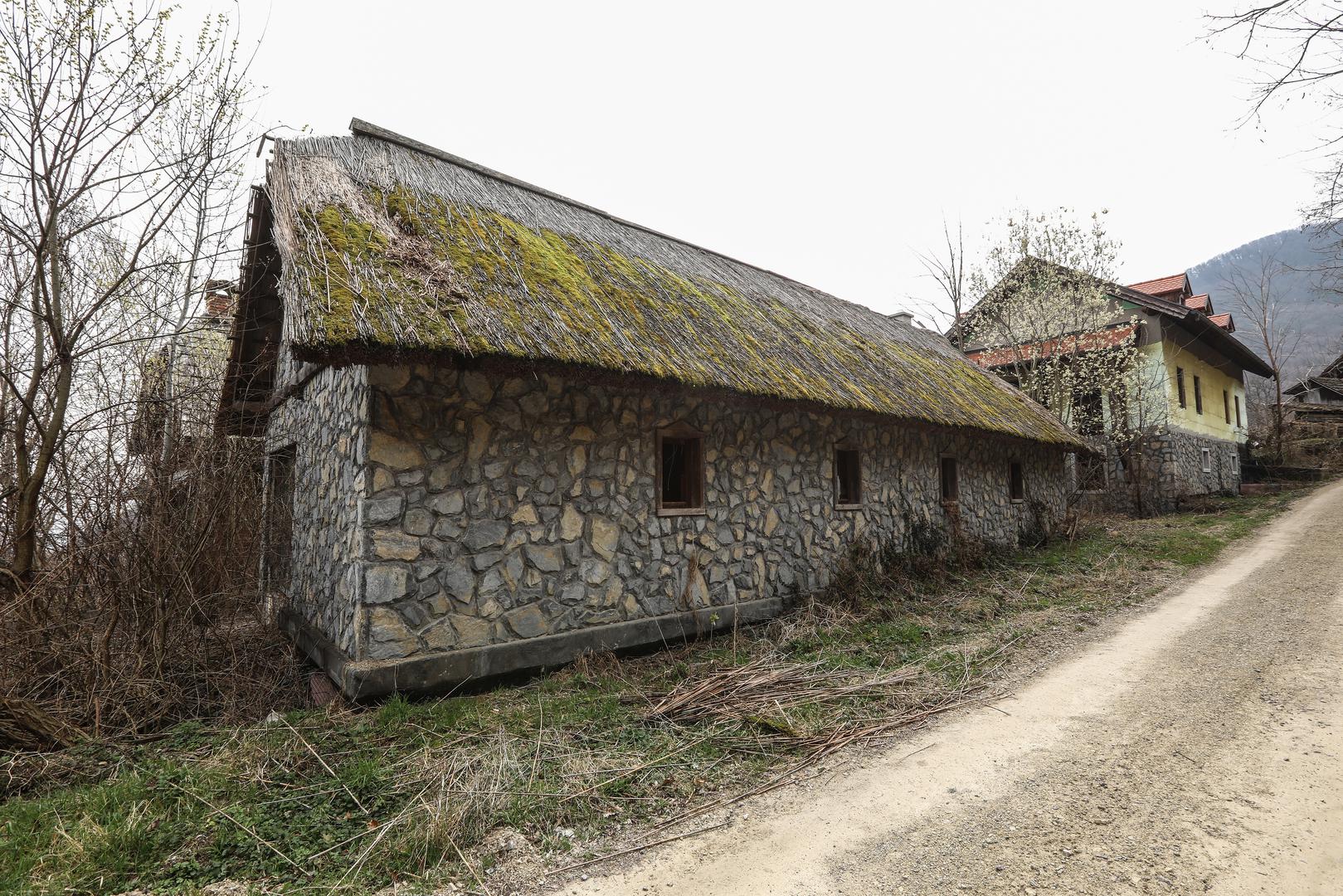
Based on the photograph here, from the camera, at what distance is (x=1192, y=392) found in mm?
19375

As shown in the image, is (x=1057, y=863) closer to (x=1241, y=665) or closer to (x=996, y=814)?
(x=996, y=814)

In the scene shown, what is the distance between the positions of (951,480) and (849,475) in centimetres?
278

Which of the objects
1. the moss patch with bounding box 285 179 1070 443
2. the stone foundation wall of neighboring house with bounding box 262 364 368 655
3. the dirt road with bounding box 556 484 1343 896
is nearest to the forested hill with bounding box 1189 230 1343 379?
the dirt road with bounding box 556 484 1343 896

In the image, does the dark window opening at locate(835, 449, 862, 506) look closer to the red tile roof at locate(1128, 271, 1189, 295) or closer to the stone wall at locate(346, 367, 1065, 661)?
the stone wall at locate(346, 367, 1065, 661)

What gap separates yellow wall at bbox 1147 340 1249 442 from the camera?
17.4 m

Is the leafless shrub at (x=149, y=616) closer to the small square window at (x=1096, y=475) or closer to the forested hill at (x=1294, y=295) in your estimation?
the forested hill at (x=1294, y=295)

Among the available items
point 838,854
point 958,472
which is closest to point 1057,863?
point 838,854

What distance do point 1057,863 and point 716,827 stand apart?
4.78ft

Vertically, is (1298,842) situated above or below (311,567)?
below

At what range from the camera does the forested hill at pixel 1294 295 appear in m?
15.7

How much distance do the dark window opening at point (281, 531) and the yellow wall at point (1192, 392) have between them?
19.8 metres

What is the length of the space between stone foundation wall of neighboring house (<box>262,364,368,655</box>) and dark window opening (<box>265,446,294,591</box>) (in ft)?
0.20

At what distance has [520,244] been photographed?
Result: 253 inches

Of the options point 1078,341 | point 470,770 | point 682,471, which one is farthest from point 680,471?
point 1078,341
